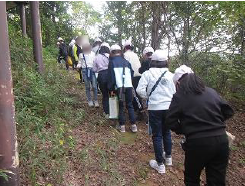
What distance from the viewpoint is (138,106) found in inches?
283

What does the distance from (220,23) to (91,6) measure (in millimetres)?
25861

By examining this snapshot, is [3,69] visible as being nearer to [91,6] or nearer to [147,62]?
[147,62]

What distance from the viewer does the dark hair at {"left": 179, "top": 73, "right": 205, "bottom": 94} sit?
325cm

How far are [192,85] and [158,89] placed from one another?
1471mm

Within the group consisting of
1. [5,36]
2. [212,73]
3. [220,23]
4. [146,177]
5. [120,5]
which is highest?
[120,5]

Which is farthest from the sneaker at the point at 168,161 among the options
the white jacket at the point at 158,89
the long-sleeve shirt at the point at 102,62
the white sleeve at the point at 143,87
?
the long-sleeve shirt at the point at 102,62

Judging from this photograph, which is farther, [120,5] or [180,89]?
[120,5]

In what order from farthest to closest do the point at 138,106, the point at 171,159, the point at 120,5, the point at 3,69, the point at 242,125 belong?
the point at 120,5 < the point at 242,125 < the point at 138,106 < the point at 171,159 < the point at 3,69

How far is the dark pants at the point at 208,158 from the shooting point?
320 centimetres

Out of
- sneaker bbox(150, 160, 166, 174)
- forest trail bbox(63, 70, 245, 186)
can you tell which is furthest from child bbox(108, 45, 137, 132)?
sneaker bbox(150, 160, 166, 174)

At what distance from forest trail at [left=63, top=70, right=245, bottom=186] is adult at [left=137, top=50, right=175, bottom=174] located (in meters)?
0.36

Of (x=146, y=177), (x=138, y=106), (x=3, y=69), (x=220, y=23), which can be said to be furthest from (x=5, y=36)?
(x=220, y=23)

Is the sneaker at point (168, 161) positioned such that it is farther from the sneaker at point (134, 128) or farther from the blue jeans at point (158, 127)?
the sneaker at point (134, 128)

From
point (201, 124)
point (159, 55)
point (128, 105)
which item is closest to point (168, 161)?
point (128, 105)
